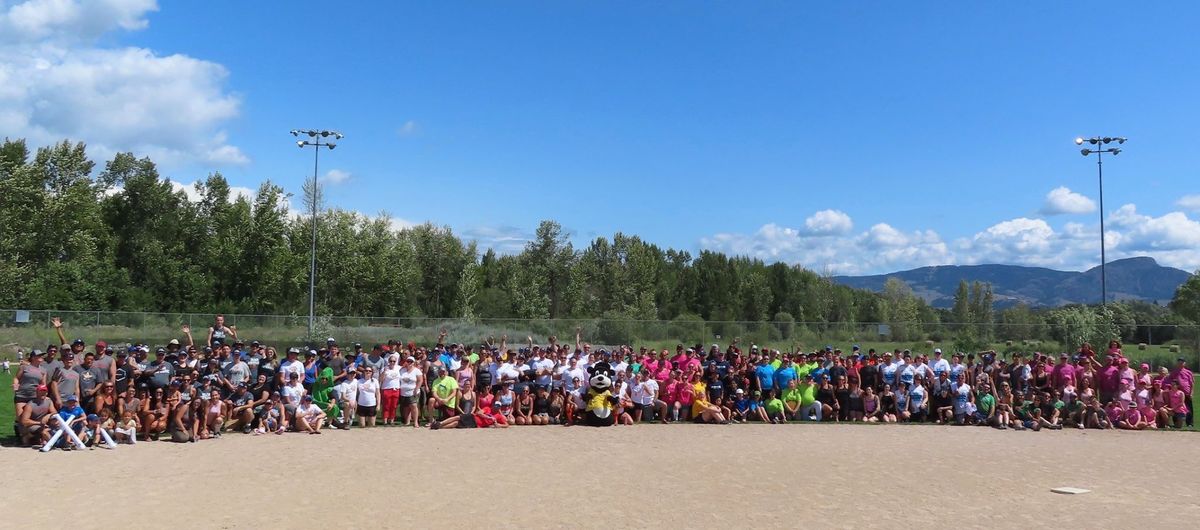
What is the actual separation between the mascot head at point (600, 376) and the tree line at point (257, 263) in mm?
21348

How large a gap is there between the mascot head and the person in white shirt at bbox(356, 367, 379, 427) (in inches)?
172

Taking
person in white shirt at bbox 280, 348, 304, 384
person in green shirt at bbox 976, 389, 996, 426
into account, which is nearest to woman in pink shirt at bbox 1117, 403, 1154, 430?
person in green shirt at bbox 976, 389, 996, 426

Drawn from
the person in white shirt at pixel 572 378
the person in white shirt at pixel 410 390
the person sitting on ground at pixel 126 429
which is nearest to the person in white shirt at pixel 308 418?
the person in white shirt at pixel 410 390

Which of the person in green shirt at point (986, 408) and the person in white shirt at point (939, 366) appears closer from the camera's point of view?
the person in green shirt at point (986, 408)

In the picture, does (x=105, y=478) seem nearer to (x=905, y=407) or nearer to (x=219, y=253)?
(x=905, y=407)

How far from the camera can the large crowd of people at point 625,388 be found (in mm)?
14867

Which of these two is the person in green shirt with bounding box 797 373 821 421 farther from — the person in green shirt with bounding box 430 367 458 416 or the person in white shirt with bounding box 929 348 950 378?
the person in green shirt with bounding box 430 367 458 416

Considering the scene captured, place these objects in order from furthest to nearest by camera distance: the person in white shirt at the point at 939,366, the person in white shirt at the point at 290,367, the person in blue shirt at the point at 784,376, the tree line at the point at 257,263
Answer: the tree line at the point at 257,263, the person in white shirt at the point at 939,366, the person in blue shirt at the point at 784,376, the person in white shirt at the point at 290,367

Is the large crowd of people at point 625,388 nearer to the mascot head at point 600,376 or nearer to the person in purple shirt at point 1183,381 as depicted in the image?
the person in purple shirt at point 1183,381

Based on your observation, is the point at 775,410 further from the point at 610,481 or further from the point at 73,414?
the point at 73,414

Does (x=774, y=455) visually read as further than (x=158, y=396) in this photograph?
No

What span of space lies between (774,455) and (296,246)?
47271mm

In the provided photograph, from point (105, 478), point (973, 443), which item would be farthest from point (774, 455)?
point (105, 478)

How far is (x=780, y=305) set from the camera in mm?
79438
